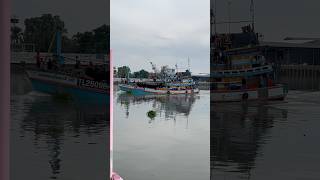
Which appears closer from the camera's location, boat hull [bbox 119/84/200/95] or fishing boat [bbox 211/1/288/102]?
fishing boat [bbox 211/1/288/102]

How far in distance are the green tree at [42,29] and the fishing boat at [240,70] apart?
1197 mm

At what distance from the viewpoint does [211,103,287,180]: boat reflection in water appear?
2.54m

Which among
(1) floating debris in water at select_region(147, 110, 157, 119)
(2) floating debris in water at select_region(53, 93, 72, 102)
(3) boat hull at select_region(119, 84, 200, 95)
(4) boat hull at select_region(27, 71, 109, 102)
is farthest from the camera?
(3) boat hull at select_region(119, 84, 200, 95)

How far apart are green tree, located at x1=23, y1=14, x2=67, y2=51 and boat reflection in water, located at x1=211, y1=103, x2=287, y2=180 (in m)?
1.35

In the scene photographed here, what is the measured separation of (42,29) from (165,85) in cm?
1939

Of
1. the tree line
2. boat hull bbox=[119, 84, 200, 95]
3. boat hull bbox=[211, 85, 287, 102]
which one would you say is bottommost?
boat hull bbox=[119, 84, 200, 95]

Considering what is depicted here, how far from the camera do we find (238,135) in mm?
2660

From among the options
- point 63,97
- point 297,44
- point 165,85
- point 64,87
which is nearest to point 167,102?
point 165,85

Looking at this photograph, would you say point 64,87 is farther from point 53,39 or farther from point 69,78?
point 53,39

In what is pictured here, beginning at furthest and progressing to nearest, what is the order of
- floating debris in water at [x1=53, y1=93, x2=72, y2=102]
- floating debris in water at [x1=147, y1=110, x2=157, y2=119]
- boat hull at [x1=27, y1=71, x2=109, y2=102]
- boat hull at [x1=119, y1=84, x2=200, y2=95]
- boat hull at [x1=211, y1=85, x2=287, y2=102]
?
boat hull at [x1=119, y1=84, x2=200, y2=95]
floating debris in water at [x1=147, y1=110, x2=157, y2=119]
floating debris in water at [x1=53, y1=93, x2=72, y2=102]
boat hull at [x1=27, y1=71, x2=109, y2=102]
boat hull at [x1=211, y1=85, x2=287, y2=102]

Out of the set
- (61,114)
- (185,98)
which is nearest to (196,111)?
(185,98)

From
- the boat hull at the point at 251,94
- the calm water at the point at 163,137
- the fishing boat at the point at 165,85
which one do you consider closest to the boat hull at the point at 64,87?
the calm water at the point at 163,137

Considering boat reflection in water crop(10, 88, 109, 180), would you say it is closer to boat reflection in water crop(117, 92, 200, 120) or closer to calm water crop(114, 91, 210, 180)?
calm water crop(114, 91, 210, 180)

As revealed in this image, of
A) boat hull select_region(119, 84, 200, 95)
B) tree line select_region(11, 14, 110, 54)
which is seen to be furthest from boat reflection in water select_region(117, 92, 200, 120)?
tree line select_region(11, 14, 110, 54)
